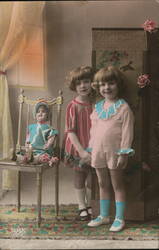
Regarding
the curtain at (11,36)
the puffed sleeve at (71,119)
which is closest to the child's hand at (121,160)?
the puffed sleeve at (71,119)

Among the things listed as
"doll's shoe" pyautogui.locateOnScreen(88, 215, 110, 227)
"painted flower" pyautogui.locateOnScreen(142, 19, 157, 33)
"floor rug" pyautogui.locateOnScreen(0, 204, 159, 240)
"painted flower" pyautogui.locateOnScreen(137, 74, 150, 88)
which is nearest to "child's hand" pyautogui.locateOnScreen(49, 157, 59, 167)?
"floor rug" pyautogui.locateOnScreen(0, 204, 159, 240)

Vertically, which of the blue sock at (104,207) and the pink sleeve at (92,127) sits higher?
the pink sleeve at (92,127)

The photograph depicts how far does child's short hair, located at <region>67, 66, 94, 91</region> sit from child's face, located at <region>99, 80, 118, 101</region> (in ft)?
0.26

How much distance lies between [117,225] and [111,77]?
81cm

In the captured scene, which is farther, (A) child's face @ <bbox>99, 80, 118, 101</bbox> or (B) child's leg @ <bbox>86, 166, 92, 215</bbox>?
(B) child's leg @ <bbox>86, 166, 92, 215</bbox>

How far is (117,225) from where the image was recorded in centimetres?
239

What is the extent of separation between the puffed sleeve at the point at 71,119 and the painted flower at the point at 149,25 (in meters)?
0.58

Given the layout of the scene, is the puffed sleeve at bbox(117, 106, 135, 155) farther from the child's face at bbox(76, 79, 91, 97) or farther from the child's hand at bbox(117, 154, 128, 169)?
the child's face at bbox(76, 79, 91, 97)

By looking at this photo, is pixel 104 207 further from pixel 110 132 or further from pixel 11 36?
pixel 11 36

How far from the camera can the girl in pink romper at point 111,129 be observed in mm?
2314

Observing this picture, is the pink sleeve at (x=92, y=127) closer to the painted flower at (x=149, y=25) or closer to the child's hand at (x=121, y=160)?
the child's hand at (x=121, y=160)

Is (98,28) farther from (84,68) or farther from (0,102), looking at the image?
(0,102)

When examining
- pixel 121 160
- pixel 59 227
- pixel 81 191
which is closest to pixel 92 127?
pixel 121 160

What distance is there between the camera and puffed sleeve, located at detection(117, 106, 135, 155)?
2.30 meters
